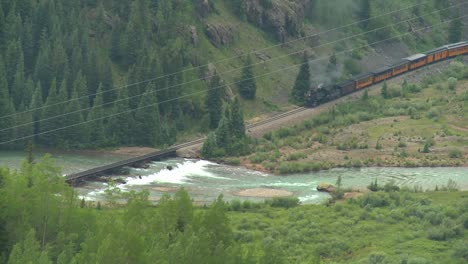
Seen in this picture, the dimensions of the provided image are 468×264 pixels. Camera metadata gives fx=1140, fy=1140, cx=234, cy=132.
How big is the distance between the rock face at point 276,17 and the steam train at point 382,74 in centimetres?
1625

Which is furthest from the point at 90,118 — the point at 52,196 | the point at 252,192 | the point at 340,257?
the point at 52,196

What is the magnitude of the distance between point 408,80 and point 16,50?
65.1 m

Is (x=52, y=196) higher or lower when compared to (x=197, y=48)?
lower

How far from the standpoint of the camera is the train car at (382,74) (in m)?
180

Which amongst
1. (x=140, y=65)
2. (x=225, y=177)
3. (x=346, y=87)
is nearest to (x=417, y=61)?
(x=346, y=87)

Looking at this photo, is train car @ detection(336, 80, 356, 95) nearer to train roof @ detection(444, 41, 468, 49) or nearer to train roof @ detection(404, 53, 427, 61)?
train roof @ detection(404, 53, 427, 61)

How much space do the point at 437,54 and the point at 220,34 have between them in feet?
128

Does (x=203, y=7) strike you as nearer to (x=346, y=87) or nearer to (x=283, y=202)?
(x=346, y=87)

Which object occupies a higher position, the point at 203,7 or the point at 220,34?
the point at 203,7

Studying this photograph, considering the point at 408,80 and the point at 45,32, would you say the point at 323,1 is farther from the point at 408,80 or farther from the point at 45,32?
the point at 45,32

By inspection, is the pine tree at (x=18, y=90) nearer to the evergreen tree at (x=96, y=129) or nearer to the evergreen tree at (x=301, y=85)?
the evergreen tree at (x=96, y=129)

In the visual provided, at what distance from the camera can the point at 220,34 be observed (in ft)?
577

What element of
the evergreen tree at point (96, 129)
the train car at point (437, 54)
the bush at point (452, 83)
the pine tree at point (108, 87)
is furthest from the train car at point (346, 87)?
the evergreen tree at point (96, 129)

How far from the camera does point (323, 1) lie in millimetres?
195125
